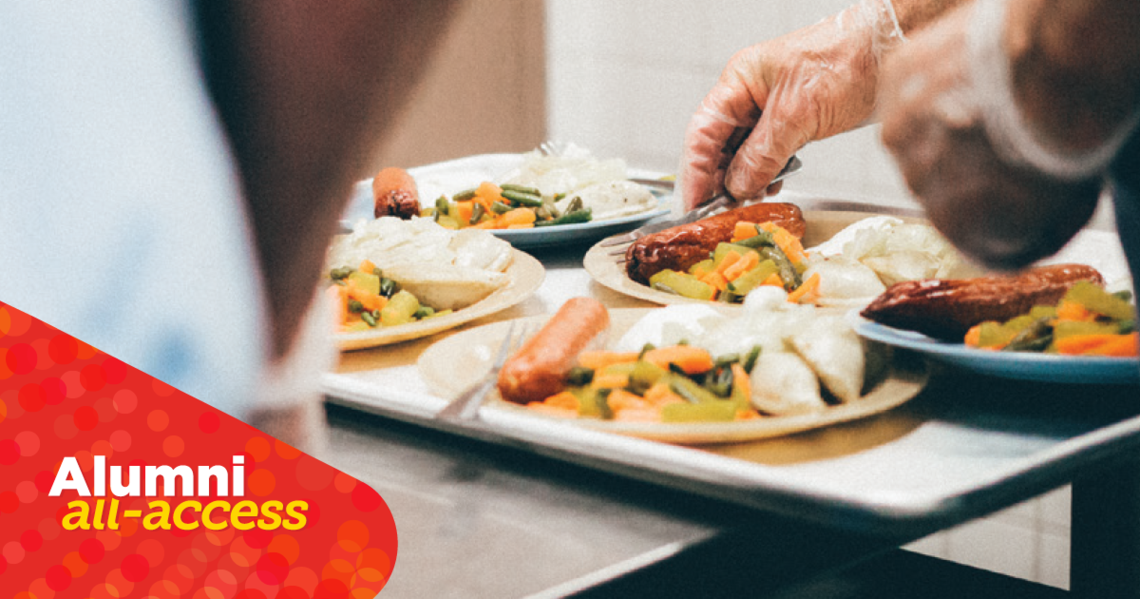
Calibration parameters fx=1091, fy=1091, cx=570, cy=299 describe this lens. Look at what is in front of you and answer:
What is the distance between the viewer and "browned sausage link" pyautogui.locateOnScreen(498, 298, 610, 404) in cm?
98

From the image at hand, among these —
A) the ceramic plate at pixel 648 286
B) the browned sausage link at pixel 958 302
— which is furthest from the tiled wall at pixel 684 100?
the browned sausage link at pixel 958 302

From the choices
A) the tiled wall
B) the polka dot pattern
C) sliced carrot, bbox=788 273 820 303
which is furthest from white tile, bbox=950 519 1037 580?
the polka dot pattern

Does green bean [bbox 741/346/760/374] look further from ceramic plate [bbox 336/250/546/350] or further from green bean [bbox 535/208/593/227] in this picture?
green bean [bbox 535/208/593/227]

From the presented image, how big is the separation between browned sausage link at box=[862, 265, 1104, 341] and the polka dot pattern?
1.73 feet

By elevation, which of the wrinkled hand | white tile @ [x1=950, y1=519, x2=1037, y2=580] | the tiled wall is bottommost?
white tile @ [x1=950, y1=519, x2=1037, y2=580]

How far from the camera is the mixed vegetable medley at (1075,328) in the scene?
0.97 meters

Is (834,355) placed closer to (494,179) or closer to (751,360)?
(751,360)

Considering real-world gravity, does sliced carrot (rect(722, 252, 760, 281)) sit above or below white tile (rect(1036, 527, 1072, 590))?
above

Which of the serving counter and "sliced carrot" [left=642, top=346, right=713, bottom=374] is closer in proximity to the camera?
the serving counter

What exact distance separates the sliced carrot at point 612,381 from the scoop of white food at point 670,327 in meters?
0.08

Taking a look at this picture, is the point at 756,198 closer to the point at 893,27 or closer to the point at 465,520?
the point at 893,27

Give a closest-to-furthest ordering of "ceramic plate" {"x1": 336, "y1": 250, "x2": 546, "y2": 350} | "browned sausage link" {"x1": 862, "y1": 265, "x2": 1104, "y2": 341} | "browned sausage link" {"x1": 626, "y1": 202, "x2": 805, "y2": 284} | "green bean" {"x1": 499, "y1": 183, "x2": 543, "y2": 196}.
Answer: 1. "browned sausage link" {"x1": 862, "y1": 265, "x2": 1104, "y2": 341}
2. "ceramic plate" {"x1": 336, "y1": 250, "x2": 546, "y2": 350}
3. "browned sausage link" {"x1": 626, "y1": 202, "x2": 805, "y2": 284}
4. "green bean" {"x1": 499, "y1": 183, "x2": 543, "y2": 196}

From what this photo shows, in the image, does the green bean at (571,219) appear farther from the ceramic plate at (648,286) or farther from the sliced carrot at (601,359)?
the sliced carrot at (601,359)

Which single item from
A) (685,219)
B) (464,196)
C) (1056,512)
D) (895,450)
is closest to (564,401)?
(895,450)
